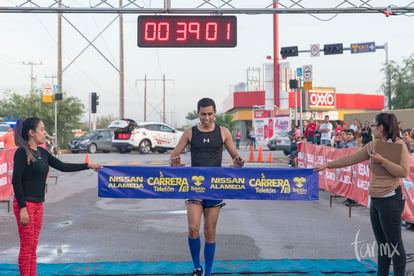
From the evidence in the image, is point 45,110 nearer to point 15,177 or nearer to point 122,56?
point 122,56

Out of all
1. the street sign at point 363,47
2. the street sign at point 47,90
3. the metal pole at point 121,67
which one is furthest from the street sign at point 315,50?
the metal pole at point 121,67

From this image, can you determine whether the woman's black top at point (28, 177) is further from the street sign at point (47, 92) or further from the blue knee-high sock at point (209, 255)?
the street sign at point (47, 92)

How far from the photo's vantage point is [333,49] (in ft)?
97.5

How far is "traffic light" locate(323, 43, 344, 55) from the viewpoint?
2966cm

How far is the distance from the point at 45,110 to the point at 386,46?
30.4m

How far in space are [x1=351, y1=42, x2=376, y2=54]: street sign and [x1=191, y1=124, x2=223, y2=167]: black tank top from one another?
27167 mm

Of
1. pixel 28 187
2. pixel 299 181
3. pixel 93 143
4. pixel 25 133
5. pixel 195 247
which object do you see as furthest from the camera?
pixel 93 143

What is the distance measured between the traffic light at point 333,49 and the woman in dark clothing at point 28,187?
1060 inches

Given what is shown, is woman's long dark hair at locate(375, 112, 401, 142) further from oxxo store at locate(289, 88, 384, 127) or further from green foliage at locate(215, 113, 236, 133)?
green foliage at locate(215, 113, 236, 133)

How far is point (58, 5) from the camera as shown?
12891 millimetres

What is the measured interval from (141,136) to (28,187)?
24.9 metres

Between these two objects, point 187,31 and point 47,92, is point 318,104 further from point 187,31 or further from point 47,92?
point 187,31

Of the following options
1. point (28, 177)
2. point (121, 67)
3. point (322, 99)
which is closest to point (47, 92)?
point (121, 67)

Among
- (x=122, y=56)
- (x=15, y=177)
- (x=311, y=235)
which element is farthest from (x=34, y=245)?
(x=122, y=56)
